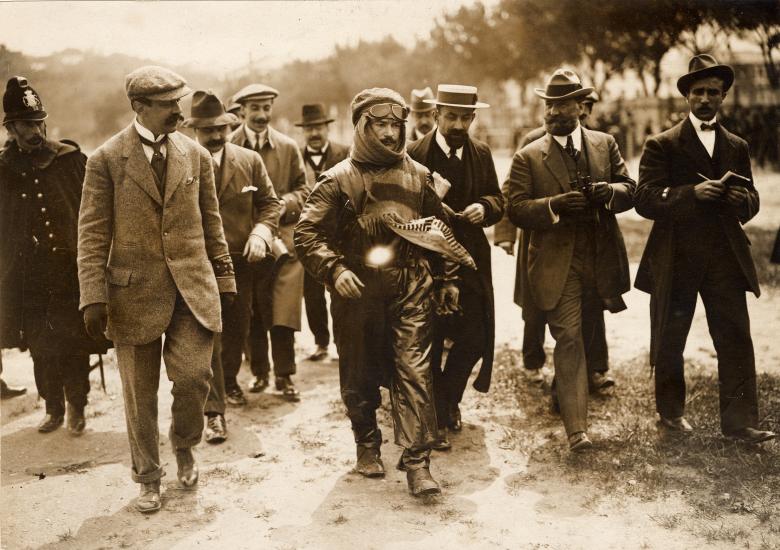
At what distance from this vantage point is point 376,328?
4.91m

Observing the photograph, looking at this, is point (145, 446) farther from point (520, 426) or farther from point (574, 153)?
point (574, 153)

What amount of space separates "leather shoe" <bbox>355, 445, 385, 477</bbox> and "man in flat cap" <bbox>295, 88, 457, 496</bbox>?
0.29m

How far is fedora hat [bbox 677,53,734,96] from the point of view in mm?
5223

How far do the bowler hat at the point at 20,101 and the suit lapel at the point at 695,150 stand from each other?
14.6ft

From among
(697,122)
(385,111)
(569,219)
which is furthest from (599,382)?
(385,111)

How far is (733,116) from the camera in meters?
17.2

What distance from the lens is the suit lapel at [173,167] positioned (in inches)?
180

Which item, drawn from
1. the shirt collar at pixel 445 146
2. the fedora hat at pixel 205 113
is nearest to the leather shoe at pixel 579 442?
the shirt collar at pixel 445 146

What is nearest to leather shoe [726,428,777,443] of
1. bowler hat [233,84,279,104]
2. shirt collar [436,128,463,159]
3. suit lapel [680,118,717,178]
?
suit lapel [680,118,717,178]

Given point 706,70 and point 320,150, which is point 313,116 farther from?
point 706,70

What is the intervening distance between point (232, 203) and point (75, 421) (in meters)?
2.06

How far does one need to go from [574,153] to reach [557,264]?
2.58 ft

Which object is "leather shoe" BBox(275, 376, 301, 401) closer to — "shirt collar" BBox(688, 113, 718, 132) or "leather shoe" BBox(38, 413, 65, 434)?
"leather shoe" BBox(38, 413, 65, 434)

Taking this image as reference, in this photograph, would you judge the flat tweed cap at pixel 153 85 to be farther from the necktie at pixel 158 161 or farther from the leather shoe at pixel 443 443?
the leather shoe at pixel 443 443
